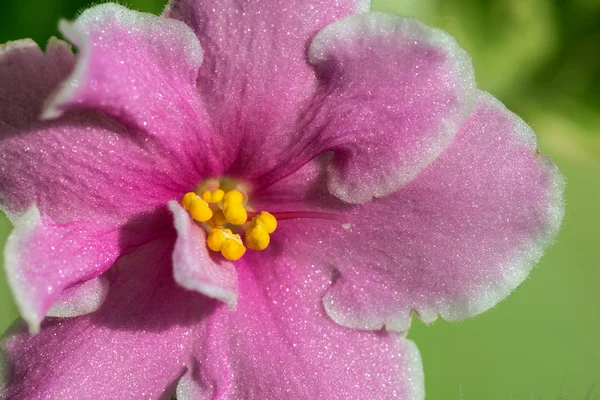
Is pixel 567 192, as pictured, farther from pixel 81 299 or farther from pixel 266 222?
pixel 81 299

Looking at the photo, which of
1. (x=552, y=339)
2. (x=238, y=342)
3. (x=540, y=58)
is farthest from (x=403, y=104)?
(x=540, y=58)

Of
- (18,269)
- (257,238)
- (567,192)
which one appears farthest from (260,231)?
(567,192)

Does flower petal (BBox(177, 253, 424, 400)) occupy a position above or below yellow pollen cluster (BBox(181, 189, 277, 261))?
below

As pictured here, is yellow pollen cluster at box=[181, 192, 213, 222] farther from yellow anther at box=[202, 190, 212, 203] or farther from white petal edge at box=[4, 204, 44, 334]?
white petal edge at box=[4, 204, 44, 334]

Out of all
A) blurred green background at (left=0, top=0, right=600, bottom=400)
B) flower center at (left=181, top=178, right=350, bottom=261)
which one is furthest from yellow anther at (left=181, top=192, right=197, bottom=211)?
blurred green background at (left=0, top=0, right=600, bottom=400)

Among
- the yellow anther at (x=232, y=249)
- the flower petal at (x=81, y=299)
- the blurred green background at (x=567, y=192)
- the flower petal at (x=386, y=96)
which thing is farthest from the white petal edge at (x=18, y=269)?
the blurred green background at (x=567, y=192)

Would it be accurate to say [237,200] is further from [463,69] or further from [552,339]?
[552,339]
